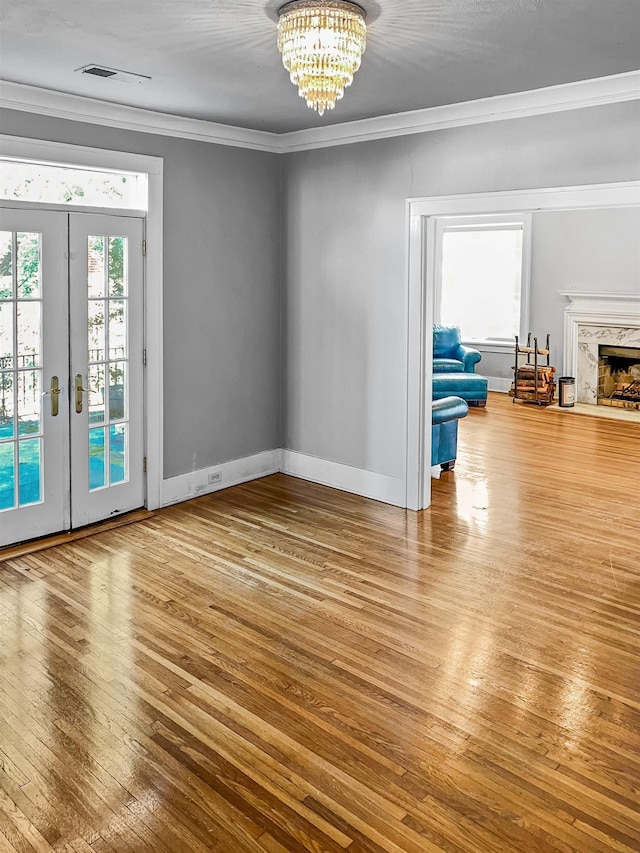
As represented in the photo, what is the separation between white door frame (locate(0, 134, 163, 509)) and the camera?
4.84m

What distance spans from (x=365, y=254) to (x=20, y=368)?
2586 millimetres

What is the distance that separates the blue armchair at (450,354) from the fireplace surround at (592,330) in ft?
3.95

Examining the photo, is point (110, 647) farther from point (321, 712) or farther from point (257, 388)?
point (257, 388)

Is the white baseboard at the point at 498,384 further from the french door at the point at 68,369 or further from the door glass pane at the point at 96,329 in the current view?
the door glass pane at the point at 96,329

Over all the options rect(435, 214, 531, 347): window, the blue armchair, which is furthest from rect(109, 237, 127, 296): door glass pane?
rect(435, 214, 531, 347): window

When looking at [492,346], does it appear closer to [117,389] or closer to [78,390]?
[117,389]

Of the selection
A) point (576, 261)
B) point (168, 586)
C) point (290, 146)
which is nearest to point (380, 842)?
point (168, 586)

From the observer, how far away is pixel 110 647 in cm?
360

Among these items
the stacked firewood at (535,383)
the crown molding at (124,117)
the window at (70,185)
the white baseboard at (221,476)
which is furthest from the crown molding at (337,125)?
the stacked firewood at (535,383)

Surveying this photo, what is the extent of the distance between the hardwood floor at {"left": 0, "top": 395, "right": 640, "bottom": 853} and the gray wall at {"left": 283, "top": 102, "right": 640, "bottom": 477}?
839mm

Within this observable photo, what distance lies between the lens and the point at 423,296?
5438 mm

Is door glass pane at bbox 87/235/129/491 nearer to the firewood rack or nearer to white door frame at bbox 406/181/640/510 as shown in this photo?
white door frame at bbox 406/181/640/510

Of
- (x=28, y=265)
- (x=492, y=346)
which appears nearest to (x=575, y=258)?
(x=492, y=346)

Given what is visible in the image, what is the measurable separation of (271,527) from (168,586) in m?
1.15
